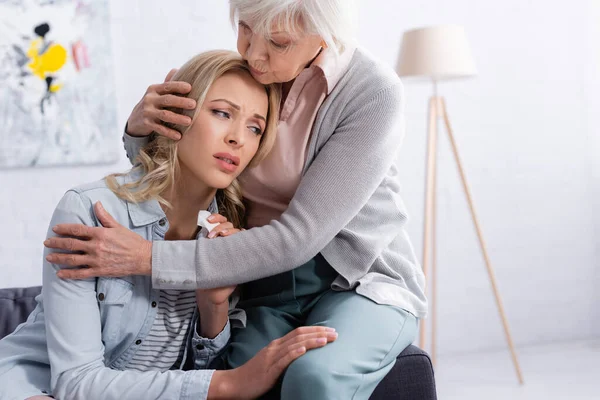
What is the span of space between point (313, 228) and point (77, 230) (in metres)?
0.49

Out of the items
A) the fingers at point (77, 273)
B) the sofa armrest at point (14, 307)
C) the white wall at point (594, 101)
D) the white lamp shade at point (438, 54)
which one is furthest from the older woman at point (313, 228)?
the white wall at point (594, 101)

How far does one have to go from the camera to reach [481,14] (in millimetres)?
3959

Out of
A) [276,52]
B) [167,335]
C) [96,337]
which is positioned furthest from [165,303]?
[276,52]

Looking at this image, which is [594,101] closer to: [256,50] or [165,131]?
[256,50]

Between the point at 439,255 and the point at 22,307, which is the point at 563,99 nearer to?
the point at 439,255

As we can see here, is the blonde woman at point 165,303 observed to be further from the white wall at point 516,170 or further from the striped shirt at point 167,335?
the white wall at point 516,170

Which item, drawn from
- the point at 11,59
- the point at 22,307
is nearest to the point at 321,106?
the point at 22,307

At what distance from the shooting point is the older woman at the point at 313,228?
155cm

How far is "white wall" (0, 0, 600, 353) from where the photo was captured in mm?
3918

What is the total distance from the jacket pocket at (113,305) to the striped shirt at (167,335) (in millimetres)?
75

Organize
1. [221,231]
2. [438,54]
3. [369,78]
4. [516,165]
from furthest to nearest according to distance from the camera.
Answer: [516,165], [438,54], [369,78], [221,231]

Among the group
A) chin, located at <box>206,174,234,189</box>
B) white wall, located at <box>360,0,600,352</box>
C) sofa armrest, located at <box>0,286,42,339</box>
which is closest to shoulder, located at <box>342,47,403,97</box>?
chin, located at <box>206,174,234,189</box>

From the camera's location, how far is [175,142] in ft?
5.75

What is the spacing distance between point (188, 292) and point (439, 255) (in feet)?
8.07
